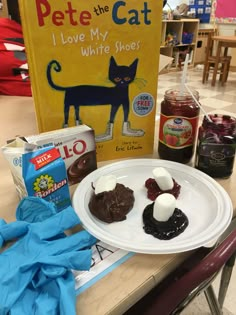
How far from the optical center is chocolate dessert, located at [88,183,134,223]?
0.47 metres

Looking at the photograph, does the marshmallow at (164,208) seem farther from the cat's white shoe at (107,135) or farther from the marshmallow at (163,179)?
the cat's white shoe at (107,135)

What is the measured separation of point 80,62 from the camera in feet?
1.87

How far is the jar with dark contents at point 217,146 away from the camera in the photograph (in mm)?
569

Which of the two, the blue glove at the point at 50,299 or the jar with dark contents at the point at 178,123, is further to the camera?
the jar with dark contents at the point at 178,123

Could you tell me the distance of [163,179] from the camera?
517 millimetres

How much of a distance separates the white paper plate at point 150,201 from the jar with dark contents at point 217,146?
0.10ft

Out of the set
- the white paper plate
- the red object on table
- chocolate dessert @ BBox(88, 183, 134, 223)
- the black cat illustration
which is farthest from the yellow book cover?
the red object on table

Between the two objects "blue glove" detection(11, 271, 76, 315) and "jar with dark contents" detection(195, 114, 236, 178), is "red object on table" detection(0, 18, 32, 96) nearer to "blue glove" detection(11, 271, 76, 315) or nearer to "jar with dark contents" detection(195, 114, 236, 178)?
"jar with dark contents" detection(195, 114, 236, 178)

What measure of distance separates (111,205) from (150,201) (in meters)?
0.10

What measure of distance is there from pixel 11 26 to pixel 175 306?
1.40 meters

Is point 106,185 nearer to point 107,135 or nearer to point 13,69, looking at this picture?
point 107,135

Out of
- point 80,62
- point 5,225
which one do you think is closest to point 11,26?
point 80,62

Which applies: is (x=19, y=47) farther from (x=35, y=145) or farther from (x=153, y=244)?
(x=153, y=244)

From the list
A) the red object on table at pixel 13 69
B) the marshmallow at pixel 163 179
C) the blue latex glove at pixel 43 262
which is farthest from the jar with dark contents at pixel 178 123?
the red object on table at pixel 13 69
